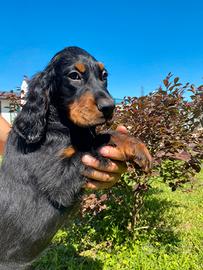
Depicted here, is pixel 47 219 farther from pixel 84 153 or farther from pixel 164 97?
pixel 164 97

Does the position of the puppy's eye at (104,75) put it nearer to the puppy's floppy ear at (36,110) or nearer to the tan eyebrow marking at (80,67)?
the tan eyebrow marking at (80,67)

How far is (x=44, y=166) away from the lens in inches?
84.4

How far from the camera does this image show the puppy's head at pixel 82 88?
2146 millimetres

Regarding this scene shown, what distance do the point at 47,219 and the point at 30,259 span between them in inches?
13.9

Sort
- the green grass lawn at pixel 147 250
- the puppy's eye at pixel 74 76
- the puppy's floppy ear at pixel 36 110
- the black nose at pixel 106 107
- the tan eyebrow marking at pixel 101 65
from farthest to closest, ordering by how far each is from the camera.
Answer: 1. the green grass lawn at pixel 147 250
2. the tan eyebrow marking at pixel 101 65
3. the puppy's eye at pixel 74 76
4. the puppy's floppy ear at pixel 36 110
5. the black nose at pixel 106 107

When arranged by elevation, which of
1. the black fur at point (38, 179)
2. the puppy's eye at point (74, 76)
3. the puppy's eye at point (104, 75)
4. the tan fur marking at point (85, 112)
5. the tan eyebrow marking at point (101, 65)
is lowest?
the black fur at point (38, 179)

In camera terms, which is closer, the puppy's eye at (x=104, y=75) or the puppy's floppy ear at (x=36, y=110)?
the puppy's floppy ear at (x=36, y=110)

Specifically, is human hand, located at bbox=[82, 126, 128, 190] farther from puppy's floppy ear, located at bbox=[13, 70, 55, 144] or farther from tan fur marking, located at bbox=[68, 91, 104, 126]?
puppy's floppy ear, located at bbox=[13, 70, 55, 144]

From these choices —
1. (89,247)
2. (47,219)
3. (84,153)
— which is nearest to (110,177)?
(84,153)

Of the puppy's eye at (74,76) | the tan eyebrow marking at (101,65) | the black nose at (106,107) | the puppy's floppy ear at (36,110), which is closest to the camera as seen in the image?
the black nose at (106,107)

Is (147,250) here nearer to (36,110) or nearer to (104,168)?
(104,168)

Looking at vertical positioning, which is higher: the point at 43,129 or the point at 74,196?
the point at 43,129

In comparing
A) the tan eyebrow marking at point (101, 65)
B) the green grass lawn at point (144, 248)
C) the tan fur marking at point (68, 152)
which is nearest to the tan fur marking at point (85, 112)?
the tan fur marking at point (68, 152)

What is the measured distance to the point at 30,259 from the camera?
2.28m
